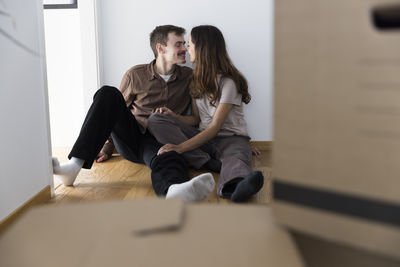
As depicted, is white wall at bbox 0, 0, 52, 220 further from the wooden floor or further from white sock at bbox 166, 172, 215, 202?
white sock at bbox 166, 172, 215, 202

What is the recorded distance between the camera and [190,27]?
2521 millimetres

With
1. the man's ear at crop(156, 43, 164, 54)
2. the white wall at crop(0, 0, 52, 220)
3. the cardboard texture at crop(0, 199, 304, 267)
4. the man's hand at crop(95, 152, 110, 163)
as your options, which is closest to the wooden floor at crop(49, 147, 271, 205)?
the man's hand at crop(95, 152, 110, 163)

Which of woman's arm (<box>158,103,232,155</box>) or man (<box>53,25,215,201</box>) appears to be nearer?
man (<box>53,25,215,201</box>)

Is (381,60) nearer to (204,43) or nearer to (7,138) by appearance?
(7,138)

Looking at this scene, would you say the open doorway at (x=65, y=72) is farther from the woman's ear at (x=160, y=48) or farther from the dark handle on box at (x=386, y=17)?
the dark handle on box at (x=386, y=17)

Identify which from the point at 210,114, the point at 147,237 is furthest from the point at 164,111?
the point at 147,237

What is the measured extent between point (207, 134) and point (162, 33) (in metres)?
0.80

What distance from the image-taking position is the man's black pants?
162 cm

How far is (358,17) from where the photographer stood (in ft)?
1.26

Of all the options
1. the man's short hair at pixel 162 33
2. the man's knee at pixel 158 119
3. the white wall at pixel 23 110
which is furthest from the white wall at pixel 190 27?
the white wall at pixel 23 110

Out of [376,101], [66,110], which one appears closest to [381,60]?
[376,101]

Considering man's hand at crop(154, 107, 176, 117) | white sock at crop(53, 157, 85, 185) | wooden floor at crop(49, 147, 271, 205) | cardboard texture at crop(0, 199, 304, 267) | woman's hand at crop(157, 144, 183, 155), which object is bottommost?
wooden floor at crop(49, 147, 271, 205)

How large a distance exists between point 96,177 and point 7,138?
70cm

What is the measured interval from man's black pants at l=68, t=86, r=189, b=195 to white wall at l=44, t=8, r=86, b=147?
2.62 ft
